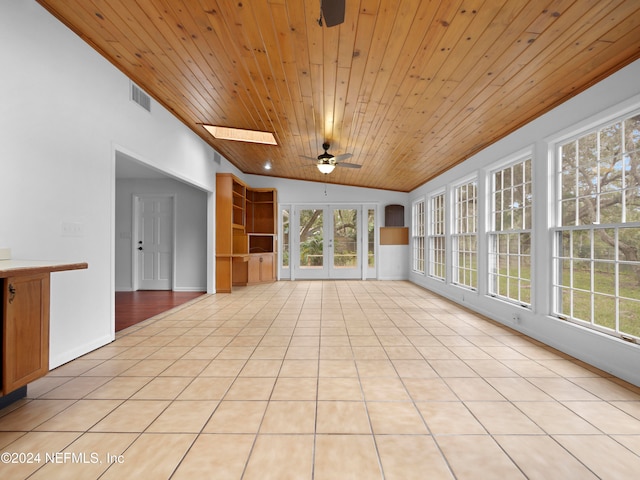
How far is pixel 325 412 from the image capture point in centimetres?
202

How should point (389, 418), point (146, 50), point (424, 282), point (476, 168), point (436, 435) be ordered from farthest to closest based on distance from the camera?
point (424, 282) < point (476, 168) < point (146, 50) < point (389, 418) < point (436, 435)

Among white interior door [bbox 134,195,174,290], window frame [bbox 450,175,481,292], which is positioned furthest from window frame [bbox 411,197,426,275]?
white interior door [bbox 134,195,174,290]

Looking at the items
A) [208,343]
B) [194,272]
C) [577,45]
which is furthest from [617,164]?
[194,272]

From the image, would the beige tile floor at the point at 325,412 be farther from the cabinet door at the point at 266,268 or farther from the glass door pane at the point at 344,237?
the glass door pane at the point at 344,237

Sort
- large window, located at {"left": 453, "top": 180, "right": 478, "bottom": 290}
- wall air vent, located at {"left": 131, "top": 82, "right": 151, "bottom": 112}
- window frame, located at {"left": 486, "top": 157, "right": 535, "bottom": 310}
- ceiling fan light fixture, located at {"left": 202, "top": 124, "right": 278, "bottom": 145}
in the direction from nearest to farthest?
wall air vent, located at {"left": 131, "top": 82, "right": 151, "bottom": 112}, window frame, located at {"left": 486, "top": 157, "right": 535, "bottom": 310}, large window, located at {"left": 453, "top": 180, "right": 478, "bottom": 290}, ceiling fan light fixture, located at {"left": 202, "top": 124, "right": 278, "bottom": 145}

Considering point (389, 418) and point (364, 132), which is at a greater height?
point (364, 132)

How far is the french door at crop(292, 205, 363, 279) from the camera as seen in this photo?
8891mm

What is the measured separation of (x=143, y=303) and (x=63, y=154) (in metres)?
3.40

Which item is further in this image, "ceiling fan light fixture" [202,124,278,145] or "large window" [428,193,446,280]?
"large window" [428,193,446,280]

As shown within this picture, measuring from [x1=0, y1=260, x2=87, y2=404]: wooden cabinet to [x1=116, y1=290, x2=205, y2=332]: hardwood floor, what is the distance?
6.61ft

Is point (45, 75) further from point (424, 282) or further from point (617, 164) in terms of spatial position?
point (424, 282)

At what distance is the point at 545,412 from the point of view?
203 cm

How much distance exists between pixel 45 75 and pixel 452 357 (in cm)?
405

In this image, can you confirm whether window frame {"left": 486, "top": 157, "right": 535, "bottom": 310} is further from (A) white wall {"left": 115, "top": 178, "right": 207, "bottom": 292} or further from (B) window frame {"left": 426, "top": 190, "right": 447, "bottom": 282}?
(A) white wall {"left": 115, "top": 178, "right": 207, "bottom": 292}
